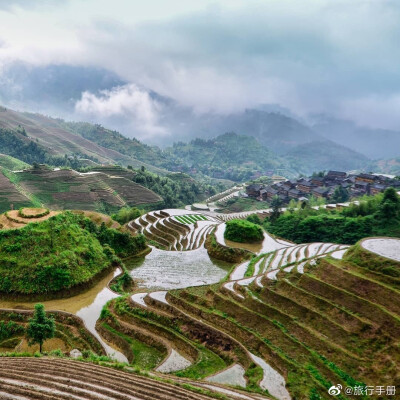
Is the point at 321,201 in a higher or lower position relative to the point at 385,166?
lower

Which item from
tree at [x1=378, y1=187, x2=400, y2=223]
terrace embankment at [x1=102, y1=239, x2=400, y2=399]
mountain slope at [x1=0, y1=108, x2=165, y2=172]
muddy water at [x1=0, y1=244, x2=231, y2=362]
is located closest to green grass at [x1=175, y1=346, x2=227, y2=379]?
terrace embankment at [x1=102, y1=239, x2=400, y2=399]

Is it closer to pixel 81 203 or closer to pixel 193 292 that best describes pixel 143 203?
pixel 81 203

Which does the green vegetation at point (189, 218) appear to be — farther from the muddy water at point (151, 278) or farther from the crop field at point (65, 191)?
the crop field at point (65, 191)

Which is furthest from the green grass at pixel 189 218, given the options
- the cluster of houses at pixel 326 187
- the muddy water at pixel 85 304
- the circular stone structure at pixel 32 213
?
the cluster of houses at pixel 326 187

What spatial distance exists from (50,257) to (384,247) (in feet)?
63.1

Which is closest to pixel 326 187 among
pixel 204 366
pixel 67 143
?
pixel 204 366

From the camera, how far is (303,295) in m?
14.6

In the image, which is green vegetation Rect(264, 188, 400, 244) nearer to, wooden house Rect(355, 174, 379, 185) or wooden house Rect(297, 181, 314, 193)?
wooden house Rect(355, 174, 379, 185)

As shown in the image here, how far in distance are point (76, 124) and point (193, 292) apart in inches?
7410

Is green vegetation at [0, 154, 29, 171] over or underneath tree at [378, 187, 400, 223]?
over

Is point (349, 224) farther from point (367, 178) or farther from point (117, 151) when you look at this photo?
point (117, 151)

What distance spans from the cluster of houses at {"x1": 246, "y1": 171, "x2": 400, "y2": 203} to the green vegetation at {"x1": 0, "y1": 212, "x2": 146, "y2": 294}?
4930cm

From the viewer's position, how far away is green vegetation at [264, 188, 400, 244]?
29.3 meters

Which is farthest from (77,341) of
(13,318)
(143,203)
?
(143,203)
